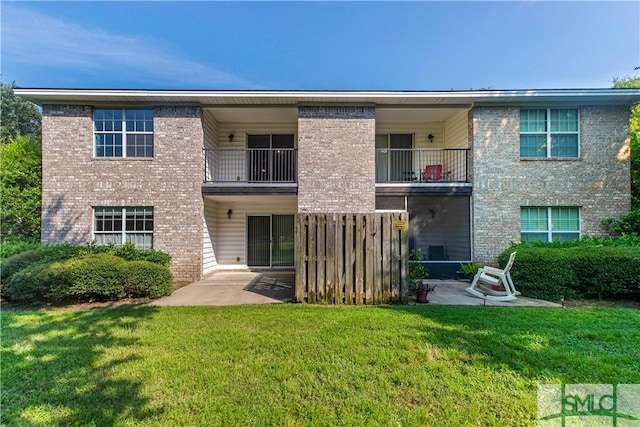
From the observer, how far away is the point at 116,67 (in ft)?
44.2

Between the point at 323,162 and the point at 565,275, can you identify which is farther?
the point at 323,162

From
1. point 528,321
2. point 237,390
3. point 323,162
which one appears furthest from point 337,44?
point 237,390

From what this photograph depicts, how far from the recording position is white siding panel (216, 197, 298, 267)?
12.0m

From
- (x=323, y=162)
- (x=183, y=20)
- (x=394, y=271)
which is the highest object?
(x=183, y=20)

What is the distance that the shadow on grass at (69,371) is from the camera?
2.62 metres

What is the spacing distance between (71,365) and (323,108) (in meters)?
9.32

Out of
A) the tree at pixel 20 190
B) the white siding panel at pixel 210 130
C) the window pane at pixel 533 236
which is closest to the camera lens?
the window pane at pixel 533 236

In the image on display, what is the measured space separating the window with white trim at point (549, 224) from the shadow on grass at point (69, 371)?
38.1 feet

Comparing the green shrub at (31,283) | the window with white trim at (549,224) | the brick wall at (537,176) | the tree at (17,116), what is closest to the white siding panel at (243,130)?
the green shrub at (31,283)

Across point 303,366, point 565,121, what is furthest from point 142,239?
point 565,121

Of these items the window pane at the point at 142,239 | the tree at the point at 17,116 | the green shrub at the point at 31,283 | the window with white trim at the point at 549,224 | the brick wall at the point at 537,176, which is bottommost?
the green shrub at the point at 31,283

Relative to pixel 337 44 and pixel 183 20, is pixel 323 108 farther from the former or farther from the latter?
pixel 183 20

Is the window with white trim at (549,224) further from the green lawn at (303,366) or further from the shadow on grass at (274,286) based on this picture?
the shadow on grass at (274,286)

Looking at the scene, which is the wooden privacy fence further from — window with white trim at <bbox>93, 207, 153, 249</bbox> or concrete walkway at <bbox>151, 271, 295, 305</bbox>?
window with white trim at <bbox>93, 207, 153, 249</bbox>
